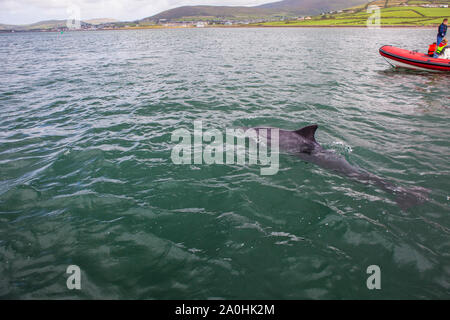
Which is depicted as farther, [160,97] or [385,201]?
[160,97]

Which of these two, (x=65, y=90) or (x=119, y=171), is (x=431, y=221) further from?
(x=65, y=90)

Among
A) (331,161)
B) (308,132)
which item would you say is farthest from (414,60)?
(331,161)

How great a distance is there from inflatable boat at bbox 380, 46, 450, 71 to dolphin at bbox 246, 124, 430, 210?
2016 centimetres

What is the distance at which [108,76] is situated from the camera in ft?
75.4

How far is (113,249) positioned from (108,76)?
22312 mm

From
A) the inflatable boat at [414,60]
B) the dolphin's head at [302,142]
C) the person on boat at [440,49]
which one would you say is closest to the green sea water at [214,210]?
the dolphin's head at [302,142]

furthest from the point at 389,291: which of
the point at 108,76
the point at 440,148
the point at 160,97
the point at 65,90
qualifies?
the point at 108,76

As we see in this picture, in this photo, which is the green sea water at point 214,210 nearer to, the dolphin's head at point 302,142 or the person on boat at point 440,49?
the dolphin's head at point 302,142

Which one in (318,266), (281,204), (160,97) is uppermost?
(160,97)

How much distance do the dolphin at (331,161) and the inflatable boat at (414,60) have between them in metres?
20.2

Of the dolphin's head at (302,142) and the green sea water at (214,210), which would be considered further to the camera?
the dolphin's head at (302,142)

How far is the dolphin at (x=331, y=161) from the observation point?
21.6 feet

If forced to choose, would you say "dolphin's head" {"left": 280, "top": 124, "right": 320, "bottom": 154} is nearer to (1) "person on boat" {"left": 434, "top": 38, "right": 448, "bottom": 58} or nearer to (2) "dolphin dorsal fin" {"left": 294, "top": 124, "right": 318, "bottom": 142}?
(2) "dolphin dorsal fin" {"left": 294, "top": 124, "right": 318, "bottom": 142}

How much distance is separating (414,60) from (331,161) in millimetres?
21195
